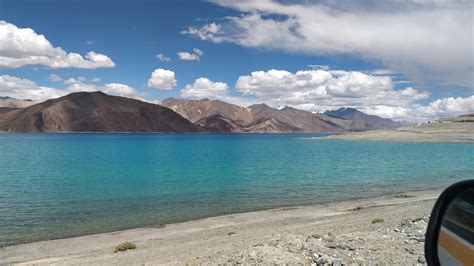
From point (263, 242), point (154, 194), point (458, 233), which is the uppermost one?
point (458, 233)

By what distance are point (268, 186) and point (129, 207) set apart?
533 inches

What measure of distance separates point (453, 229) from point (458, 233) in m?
0.09

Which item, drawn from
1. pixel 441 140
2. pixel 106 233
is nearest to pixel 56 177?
pixel 106 233

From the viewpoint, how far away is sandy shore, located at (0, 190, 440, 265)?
32.9 feet

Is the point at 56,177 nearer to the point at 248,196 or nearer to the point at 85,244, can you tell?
the point at 248,196

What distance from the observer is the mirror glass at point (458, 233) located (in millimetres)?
2643

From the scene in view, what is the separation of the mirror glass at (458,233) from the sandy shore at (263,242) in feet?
21.3

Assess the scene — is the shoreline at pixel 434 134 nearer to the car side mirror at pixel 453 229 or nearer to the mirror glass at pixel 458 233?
the car side mirror at pixel 453 229

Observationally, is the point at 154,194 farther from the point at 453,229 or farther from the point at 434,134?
the point at 434,134

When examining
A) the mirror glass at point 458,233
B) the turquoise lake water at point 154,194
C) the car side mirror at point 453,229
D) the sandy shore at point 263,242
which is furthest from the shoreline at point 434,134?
the mirror glass at point 458,233

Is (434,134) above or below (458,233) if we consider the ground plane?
below

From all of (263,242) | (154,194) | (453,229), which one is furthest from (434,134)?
(453,229)

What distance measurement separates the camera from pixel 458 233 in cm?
285

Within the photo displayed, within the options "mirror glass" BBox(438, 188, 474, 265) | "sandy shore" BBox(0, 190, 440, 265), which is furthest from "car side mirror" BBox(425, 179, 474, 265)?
"sandy shore" BBox(0, 190, 440, 265)
